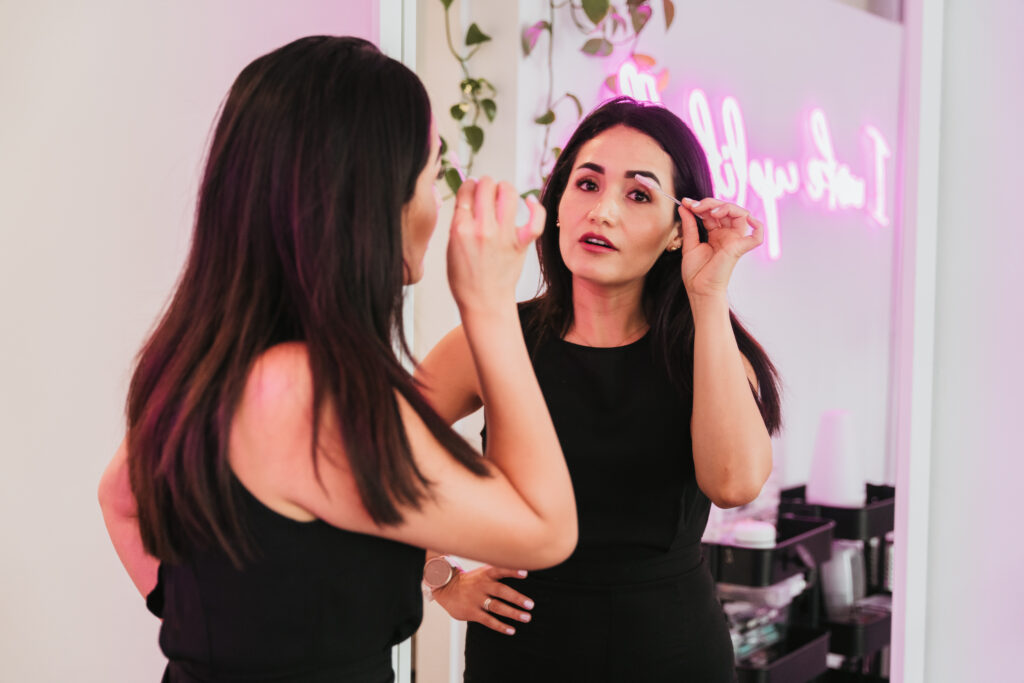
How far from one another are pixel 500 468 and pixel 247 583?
0.26 metres

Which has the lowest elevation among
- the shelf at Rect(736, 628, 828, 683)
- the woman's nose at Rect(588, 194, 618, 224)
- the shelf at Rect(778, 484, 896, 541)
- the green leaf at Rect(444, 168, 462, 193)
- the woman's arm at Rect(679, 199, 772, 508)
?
the shelf at Rect(736, 628, 828, 683)

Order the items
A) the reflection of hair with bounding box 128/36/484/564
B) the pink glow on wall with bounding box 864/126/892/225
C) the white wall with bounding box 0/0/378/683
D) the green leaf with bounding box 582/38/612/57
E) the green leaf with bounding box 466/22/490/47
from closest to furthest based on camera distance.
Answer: the reflection of hair with bounding box 128/36/484/564, the pink glow on wall with bounding box 864/126/892/225, the green leaf with bounding box 582/38/612/57, the green leaf with bounding box 466/22/490/47, the white wall with bounding box 0/0/378/683

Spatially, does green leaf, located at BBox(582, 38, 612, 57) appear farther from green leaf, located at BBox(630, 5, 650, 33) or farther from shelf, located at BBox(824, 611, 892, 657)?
shelf, located at BBox(824, 611, 892, 657)

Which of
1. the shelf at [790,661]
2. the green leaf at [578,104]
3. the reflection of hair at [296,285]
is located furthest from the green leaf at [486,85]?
the shelf at [790,661]

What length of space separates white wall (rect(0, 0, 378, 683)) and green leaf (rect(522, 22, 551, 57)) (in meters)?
0.40

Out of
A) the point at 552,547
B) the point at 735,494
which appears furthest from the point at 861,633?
the point at 552,547

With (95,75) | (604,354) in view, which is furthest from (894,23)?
(95,75)

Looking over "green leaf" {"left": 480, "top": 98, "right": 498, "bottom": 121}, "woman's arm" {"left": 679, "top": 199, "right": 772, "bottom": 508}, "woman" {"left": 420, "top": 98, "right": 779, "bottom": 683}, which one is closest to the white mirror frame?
"woman" {"left": 420, "top": 98, "right": 779, "bottom": 683}

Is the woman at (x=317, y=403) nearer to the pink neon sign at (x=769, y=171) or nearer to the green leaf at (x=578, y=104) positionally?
the pink neon sign at (x=769, y=171)

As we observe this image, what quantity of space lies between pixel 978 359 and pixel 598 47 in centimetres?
91

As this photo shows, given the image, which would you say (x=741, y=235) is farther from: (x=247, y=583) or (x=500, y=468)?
(x=247, y=583)

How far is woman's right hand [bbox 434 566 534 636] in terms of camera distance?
54.2 inches

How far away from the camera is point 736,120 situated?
162cm

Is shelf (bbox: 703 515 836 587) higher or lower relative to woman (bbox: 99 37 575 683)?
lower
